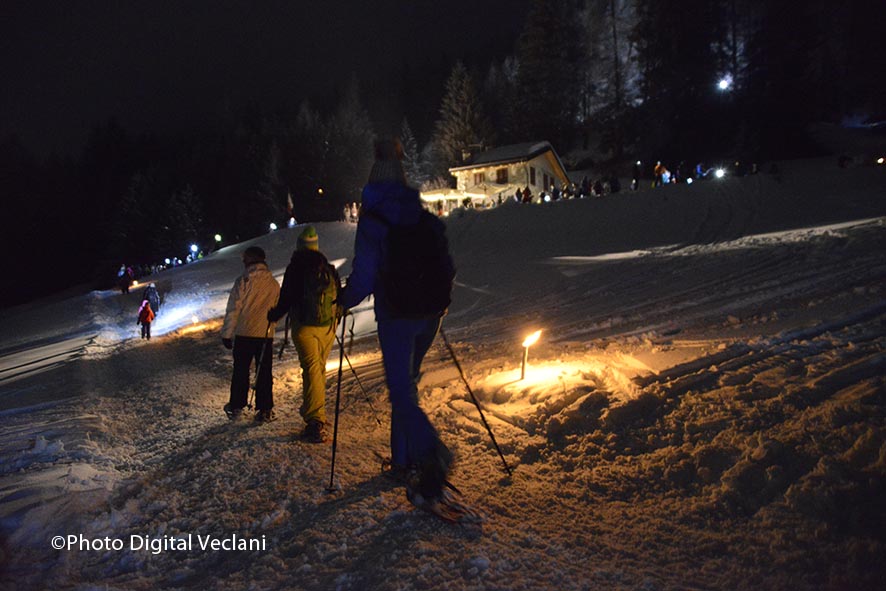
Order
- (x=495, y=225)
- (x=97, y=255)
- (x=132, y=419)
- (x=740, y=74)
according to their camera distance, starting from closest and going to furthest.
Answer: (x=132, y=419) → (x=495, y=225) → (x=740, y=74) → (x=97, y=255)

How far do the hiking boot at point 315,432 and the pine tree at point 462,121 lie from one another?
182ft

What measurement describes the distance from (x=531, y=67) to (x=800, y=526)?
5857 cm

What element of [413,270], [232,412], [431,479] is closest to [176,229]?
[232,412]

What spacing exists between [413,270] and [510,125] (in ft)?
191

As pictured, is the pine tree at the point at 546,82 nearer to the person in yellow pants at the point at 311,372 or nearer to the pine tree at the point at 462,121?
the pine tree at the point at 462,121

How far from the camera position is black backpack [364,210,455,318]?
10.7ft


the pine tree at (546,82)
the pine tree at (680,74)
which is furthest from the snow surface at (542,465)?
the pine tree at (546,82)

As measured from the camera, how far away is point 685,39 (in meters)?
42.6

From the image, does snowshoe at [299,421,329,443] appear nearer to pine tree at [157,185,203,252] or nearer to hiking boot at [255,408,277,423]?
hiking boot at [255,408,277,423]

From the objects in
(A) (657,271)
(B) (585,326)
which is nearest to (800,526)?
(B) (585,326)

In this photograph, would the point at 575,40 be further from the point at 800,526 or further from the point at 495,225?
the point at 800,526

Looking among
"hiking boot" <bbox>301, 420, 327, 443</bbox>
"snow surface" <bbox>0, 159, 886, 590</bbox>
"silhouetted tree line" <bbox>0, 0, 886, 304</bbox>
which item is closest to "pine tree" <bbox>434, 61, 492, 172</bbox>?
"silhouetted tree line" <bbox>0, 0, 886, 304</bbox>

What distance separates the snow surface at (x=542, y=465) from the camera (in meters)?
2.75

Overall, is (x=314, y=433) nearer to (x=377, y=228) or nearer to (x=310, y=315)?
(x=310, y=315)
